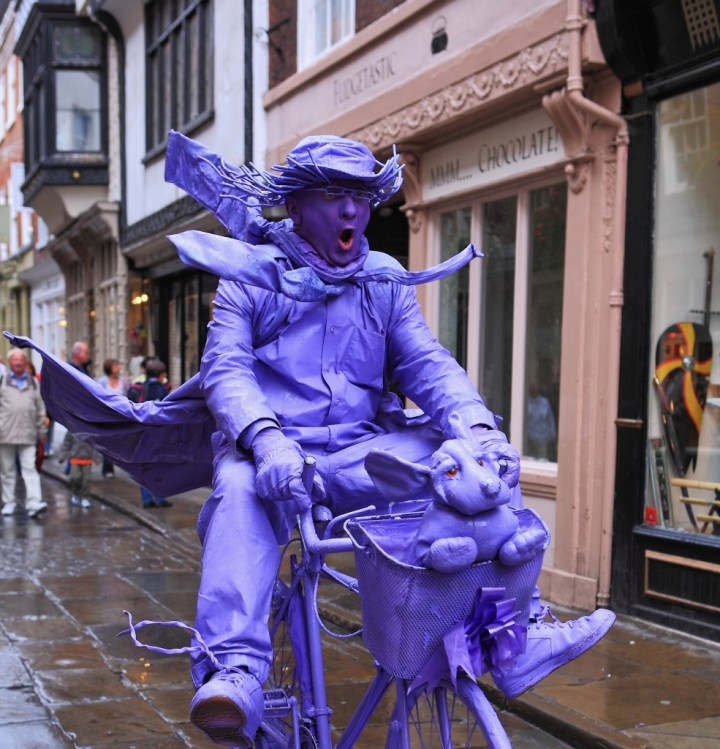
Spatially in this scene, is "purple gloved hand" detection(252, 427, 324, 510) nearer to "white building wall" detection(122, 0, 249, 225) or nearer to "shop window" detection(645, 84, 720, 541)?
"shop window" detection(645, 84, 720, 541)

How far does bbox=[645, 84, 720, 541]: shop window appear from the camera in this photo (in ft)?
22.1

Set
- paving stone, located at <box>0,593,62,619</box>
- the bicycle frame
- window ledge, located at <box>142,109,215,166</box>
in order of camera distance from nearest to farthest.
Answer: the bicycle frame → paving stone, located at <box>0,593,62,619</box> → window ledge, located at <box>142,109,215,166</box>

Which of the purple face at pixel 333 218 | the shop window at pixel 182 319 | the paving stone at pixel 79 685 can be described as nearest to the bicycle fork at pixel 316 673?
the purple face at pixel 333 218

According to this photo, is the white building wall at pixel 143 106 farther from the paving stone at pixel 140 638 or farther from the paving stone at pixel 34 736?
the paving stone at pixel 34 736

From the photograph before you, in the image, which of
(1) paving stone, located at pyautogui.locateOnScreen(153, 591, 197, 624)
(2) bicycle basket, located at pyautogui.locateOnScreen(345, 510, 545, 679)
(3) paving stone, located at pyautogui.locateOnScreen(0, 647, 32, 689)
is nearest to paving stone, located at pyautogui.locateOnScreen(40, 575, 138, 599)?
(1) paving stone, located at pyautogui.locateOnScreen(153, 591, 197, 624)

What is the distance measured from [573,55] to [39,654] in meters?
5.01

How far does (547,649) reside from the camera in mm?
2557

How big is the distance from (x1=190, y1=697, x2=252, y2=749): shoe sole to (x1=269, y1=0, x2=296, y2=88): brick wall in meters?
10.0

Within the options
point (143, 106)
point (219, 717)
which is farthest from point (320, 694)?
point (143, 106)

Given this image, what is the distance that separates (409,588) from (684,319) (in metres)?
5.03

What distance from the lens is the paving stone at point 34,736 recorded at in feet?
14.6

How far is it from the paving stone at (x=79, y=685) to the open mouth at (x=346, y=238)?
3043 mm

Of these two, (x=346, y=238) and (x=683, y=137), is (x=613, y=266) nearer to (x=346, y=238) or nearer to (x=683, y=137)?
(x=683, y=137)

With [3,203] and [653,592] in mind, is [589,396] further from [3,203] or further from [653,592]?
[3,203]
